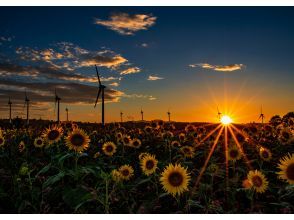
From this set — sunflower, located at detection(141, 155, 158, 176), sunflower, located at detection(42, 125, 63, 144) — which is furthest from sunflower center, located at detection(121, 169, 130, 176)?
sunflower, located at detection(42, 125, 63, 144)

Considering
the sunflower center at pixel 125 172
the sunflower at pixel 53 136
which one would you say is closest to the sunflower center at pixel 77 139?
the sunflower at pixel 53 136

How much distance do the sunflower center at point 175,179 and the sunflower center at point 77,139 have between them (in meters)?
2.05

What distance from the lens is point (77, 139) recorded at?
5.87 meters

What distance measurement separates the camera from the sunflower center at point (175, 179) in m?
4.27

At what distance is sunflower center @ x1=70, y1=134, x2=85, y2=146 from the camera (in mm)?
5840

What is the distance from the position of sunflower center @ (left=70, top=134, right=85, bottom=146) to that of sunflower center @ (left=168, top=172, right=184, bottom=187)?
2054 millimetres

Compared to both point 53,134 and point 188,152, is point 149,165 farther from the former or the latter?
point 53,134

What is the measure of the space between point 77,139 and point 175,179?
218 cm

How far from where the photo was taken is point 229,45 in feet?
19.1

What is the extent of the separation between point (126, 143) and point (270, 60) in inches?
155

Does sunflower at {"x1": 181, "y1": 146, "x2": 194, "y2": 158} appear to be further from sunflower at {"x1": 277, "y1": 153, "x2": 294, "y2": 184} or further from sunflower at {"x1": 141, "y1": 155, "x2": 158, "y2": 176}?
sunflower at {"x1": 277, "y1": 153, "x2": 294, "y2": 184}

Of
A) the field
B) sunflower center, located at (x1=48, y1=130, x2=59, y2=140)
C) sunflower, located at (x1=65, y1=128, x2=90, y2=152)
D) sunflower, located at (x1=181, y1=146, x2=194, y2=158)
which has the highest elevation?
sunflower center, located at (x1=48, y1=130, x2=59, y2=140)

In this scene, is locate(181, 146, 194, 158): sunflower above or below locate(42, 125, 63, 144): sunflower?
below
